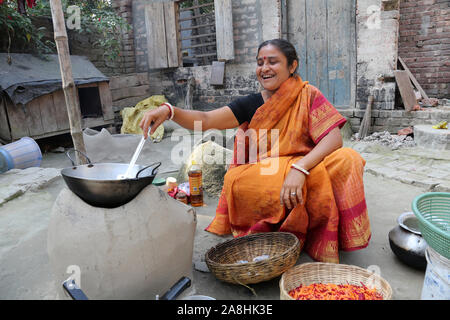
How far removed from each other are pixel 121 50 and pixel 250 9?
124 inches

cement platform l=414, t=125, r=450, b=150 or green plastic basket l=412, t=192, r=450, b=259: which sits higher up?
green plastic basket l=412, t=192, r=450, b=259

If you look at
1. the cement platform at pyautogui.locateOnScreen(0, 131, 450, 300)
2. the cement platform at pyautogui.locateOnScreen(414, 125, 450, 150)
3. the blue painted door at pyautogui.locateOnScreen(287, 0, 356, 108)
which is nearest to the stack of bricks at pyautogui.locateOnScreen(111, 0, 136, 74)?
the blue painted door at pyautogui.locateOnScreen(287, 0, 356, 108)

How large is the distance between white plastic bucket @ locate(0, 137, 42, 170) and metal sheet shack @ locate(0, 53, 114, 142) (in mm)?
1010

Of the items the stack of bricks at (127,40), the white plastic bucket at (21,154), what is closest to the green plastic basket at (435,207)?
the white plastic bucket at (21,154)

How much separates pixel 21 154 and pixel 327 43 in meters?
4.85

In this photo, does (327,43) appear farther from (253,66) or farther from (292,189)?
(292,189)

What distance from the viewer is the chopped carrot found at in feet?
4.88

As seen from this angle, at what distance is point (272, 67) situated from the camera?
2.07 metres

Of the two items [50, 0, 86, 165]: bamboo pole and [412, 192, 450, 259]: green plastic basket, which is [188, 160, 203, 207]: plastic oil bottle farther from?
[412, 192, 450, 259]: green plastic basket

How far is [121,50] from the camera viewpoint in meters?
7.55

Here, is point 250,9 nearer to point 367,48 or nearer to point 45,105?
point 367,48

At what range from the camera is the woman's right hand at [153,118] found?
5.48 ft

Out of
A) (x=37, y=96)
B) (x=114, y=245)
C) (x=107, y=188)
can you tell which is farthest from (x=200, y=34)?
(x=114, y=245)

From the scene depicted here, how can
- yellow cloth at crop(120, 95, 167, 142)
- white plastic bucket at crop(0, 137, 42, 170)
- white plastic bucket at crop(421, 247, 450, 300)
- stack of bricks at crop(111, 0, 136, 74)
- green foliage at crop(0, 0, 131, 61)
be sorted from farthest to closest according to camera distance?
stack of bricks at crop(111, 0, 136, 74)
yellow cloth at crop(120, 95, 167, 142)
green foliage at crop(0, 0, 131, 61)
white plastic bucket at crop(0, 137, 42, 170)
white plastic bucket at crop(421, 247, 450, 300)
